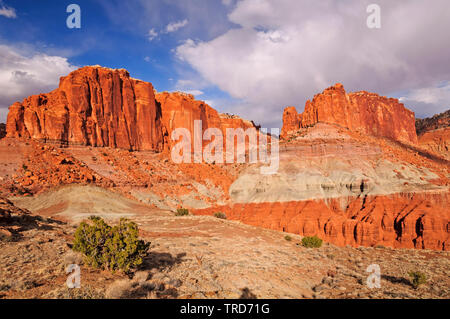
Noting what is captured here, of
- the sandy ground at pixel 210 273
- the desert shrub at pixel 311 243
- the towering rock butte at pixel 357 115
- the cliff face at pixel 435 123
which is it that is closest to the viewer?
the sandy ground at pixel 210 273

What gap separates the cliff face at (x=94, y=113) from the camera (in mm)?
48250

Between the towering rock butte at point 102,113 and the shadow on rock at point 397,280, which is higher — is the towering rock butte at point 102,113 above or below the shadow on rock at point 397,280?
above

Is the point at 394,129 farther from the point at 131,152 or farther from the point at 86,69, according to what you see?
the point at 86,69

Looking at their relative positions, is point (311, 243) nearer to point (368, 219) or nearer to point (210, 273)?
point (210, 273)

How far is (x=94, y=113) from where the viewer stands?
187 ft

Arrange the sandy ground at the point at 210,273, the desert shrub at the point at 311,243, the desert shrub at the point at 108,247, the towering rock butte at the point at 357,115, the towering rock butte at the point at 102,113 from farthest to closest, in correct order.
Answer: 1. the towering rock butte at the point at 357,115
2. the towering rock butte at the point at 102,113
3. the desert shrub at the point at 311,243
4. the desert shrub at the point at 108,247
5. the sandy ground at the point at 210,273

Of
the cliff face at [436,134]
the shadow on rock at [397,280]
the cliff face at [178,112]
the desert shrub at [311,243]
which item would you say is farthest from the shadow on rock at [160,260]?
the cliff face at [436,134]

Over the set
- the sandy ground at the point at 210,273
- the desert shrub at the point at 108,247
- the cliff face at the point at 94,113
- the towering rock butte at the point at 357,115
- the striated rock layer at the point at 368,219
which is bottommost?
the striated rock layer at the point at 368,219

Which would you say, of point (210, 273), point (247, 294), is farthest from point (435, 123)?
point (247, 294)

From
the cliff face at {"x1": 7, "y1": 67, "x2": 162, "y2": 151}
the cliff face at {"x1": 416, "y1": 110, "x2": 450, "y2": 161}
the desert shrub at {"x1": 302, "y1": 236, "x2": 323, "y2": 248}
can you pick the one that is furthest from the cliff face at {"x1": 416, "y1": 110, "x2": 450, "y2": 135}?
the desert shrub at {"x1": 302, "y1": 236, "x2": 323, "y2": 248}

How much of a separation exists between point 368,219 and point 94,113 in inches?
2292

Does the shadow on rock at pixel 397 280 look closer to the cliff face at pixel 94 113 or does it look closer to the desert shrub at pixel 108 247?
the desert shrub at pixel 108 247

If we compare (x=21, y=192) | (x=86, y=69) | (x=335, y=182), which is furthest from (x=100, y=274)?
(x=86, y=69)

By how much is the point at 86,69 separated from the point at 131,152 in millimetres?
21373
